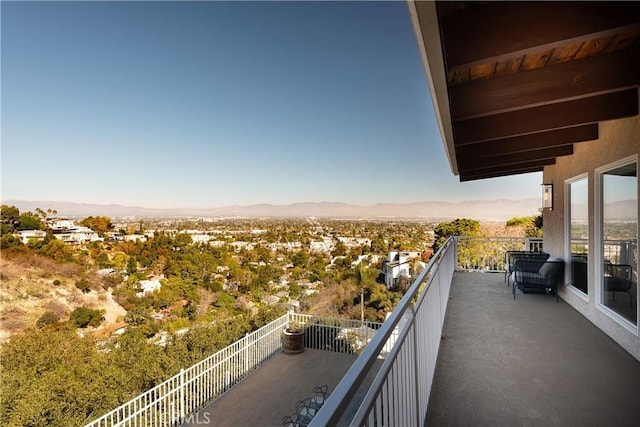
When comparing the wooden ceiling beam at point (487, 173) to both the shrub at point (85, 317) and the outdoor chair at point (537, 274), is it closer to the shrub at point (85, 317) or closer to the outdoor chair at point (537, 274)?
the outdoor chair at point (537, 274)

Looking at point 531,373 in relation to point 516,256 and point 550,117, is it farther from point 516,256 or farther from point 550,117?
point 516,256

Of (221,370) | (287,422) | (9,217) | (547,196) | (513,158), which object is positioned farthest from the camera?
(9,217)

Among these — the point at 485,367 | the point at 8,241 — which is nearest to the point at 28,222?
the point at 8,241

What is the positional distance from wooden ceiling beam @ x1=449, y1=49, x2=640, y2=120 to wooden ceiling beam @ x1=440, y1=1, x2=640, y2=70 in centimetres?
64

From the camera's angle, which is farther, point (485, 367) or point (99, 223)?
point (99, 223)

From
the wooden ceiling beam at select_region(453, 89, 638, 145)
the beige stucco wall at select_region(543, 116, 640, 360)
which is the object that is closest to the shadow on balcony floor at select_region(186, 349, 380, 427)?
the beige stucco wall at select_region(543, 116, 640, 360)

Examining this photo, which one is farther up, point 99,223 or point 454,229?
point 454,229

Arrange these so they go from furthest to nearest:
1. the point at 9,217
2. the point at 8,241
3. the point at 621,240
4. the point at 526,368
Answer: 1. the point at 9,217
2. the point at 8,241
3. the point at 621,240
4. the point at 526,368

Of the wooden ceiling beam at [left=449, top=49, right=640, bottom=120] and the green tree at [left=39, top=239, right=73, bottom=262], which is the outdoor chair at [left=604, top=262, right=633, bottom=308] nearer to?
the wooden ceiling beam at [left=449, top=49, right=640, bottom=120]

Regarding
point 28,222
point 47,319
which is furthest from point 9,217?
point 47,319

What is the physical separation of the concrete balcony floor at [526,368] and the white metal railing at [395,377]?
1.77 feet

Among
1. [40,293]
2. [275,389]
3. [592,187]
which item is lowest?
[40,293]

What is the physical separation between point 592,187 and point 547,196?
7.22ft

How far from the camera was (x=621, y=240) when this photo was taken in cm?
369
